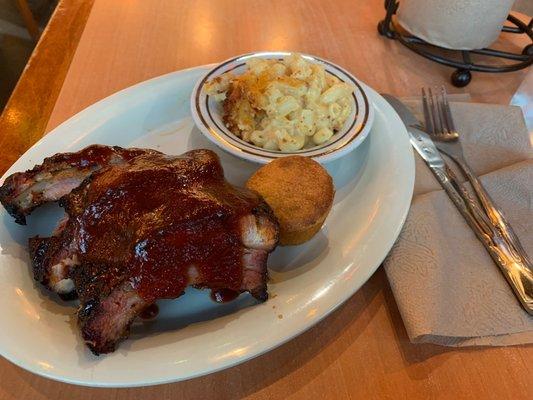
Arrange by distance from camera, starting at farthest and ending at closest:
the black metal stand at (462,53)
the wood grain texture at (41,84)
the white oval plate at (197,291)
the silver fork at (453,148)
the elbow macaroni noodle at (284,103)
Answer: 1. the black metal stand at (462,53)
2. the wood grain texture at (41,84)
3. the elbow macaroni noodle at (284,103)
4. the silver fork at (453,148)
5. the white oval plate at (197,291)

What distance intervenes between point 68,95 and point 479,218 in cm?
115

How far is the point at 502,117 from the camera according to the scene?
1.17 meters

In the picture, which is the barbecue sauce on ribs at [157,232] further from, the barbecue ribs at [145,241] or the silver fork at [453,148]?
the silver fork at [453,148]

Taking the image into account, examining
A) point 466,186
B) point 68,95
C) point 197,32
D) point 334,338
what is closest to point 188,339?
point 334,338

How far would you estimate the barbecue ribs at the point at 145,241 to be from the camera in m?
0.67

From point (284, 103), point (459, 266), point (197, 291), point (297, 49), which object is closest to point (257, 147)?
point (284, 103)

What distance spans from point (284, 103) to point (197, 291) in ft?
1.57

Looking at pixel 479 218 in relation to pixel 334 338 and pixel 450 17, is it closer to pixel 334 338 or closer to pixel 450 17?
pixel 334 338

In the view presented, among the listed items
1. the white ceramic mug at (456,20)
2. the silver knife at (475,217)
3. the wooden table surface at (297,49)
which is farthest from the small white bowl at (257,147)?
the white ceramic mug at (456,20)

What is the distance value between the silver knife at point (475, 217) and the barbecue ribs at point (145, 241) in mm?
475

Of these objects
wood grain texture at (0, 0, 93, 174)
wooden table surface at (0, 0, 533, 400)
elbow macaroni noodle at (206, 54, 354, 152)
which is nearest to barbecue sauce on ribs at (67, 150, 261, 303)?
wooden table surface at (0, 0, 533, 400)

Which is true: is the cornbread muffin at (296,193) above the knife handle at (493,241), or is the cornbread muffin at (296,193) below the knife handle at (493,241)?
above

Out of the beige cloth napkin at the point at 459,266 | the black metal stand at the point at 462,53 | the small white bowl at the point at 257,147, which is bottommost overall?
the beige cloth napkin at the point at 459,266

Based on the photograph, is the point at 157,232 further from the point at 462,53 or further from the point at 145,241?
the point at 462,53
